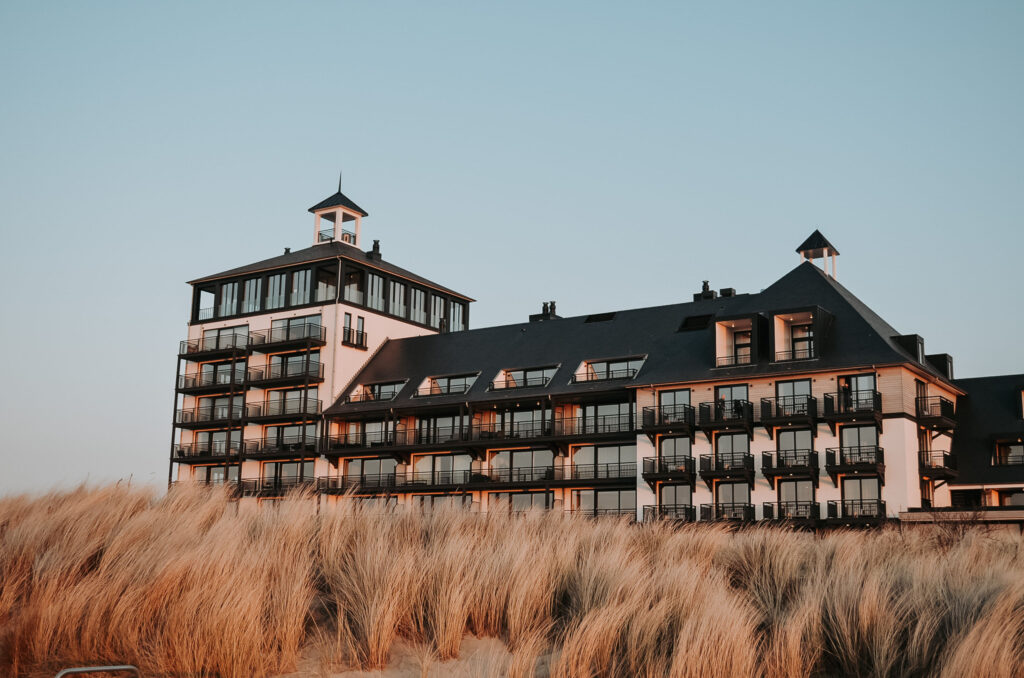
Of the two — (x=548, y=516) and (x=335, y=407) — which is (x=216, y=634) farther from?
(x=335, y=407)

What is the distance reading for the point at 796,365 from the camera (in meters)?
44.7

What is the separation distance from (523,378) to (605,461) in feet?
20.3

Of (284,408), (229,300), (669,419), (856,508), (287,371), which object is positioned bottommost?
(856,508)

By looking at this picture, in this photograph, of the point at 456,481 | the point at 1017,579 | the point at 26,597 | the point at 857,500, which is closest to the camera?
the point at 26,597

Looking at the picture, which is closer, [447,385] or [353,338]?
Answer: [447,385]

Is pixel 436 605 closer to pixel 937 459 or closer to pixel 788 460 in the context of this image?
pixel 788 460

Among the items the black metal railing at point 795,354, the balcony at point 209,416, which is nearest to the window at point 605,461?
the black metal railing at point 795,354

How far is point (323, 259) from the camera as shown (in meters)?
60.1

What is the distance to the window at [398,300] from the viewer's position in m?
63.8

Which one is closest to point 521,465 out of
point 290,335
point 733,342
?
point 733,342

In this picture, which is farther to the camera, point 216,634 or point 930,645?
point 930,645

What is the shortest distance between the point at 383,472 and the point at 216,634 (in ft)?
160

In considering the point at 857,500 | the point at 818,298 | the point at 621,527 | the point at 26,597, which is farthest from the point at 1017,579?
the point at 818,298

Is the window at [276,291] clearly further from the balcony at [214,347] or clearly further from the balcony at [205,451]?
the balcony at [205,451]
